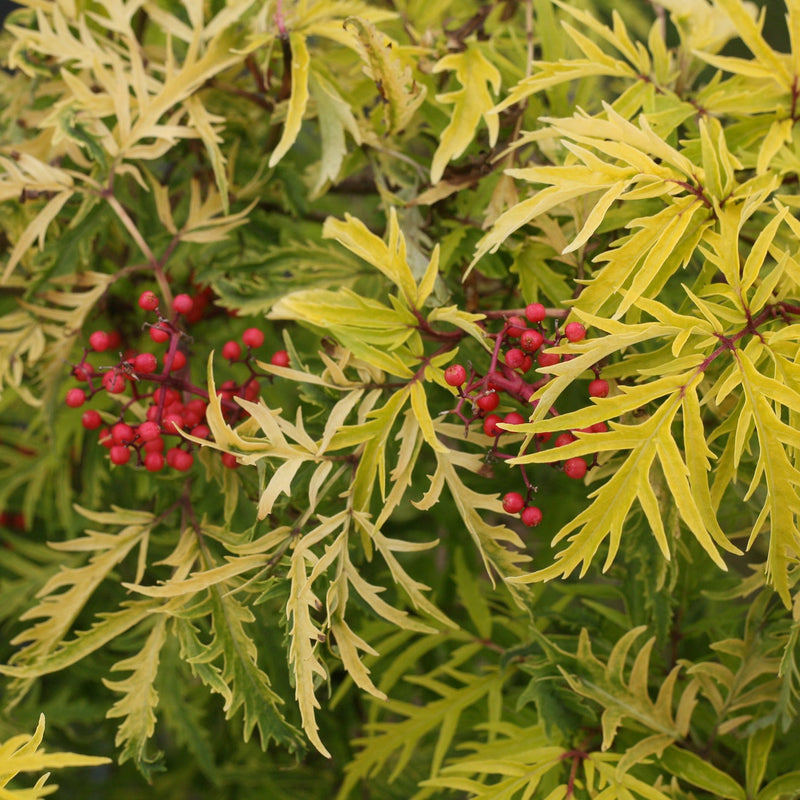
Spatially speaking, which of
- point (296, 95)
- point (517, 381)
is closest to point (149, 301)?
point (296, 95)

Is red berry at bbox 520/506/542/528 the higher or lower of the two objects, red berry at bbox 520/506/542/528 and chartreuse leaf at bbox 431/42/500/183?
the lower

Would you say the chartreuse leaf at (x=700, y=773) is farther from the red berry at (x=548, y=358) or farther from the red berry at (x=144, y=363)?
the red berry at (x=144, y=363)

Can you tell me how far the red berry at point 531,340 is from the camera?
55 centimetres

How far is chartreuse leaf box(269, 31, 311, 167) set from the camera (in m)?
0.66

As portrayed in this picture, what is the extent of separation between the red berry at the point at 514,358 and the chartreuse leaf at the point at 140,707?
0.34 meters

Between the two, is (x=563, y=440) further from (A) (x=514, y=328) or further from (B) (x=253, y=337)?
(B) (x=253, y=337)

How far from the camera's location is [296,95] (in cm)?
→ 67

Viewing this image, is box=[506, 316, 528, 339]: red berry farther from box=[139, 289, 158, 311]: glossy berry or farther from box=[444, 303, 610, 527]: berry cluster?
box=[139, 289, 158, 311]: glossy berry

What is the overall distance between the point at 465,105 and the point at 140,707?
550 mm

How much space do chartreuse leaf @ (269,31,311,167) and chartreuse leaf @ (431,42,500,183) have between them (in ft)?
0.36

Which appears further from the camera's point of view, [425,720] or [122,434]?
[425,720]

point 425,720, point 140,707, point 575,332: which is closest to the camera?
point 575,332

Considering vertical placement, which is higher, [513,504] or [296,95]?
[296,95]

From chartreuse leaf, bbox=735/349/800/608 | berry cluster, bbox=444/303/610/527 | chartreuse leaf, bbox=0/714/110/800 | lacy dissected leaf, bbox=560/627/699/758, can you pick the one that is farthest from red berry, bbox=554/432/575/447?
chartreuse leaf, bbox=0/714/110/800
